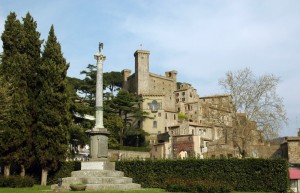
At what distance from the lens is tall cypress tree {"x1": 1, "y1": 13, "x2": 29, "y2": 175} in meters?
29.2

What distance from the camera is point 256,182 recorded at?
2620 centimetres


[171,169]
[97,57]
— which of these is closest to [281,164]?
[171,169]

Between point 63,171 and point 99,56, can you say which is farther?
point 63,171

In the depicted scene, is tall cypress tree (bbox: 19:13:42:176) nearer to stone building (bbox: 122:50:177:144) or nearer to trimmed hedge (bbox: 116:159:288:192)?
trimmed hedge (bbox: 116:159:288:192)

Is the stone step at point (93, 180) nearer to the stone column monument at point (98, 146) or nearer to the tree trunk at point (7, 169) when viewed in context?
the stone column monument at point (98, 146)

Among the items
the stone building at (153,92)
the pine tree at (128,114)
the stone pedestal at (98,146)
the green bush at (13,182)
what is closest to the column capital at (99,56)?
the stone pedestal at (98,146)

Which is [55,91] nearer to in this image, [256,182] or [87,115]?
[87,115]

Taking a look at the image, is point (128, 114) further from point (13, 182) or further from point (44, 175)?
point (13, 182)

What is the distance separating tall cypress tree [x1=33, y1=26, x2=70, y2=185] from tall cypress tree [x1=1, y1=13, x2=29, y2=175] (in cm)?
110

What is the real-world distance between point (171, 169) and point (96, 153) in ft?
22.5

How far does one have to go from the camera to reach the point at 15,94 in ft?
97.5

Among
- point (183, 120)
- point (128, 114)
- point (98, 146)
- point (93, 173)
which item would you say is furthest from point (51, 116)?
point (183, 120)

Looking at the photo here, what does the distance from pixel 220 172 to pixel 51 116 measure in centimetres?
1360

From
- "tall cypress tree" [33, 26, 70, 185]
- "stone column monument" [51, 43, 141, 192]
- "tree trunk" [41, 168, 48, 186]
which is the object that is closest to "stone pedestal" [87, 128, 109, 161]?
"stone column monument" [51, 43, 141, 192]
